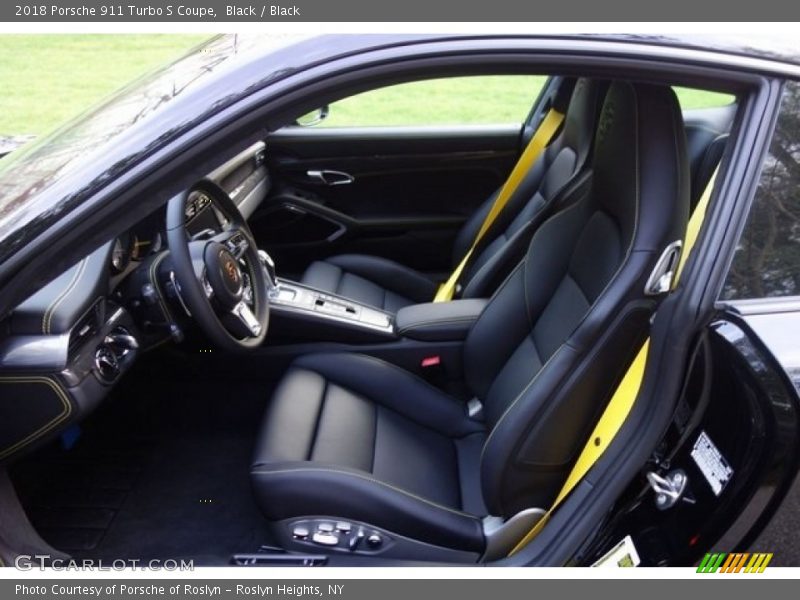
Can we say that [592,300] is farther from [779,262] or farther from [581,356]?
[779,262]

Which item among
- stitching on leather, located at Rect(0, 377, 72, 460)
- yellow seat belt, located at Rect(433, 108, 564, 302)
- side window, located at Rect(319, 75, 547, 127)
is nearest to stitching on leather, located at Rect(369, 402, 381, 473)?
stitching on leather, located at Rect(0, 377, 72, 460)

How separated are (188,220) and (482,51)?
3.52 feet

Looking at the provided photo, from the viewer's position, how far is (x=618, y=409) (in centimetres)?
151

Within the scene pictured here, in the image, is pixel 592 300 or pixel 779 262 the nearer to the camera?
pixel 779 262

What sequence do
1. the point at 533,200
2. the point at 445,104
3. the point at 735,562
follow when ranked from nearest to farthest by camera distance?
the point at 735,562
the point at 533,200
the point at 445,104

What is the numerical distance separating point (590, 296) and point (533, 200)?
1138mm

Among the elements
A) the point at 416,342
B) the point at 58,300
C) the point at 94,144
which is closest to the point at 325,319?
the point at 416,342

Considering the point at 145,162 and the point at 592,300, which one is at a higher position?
the point at 145,162

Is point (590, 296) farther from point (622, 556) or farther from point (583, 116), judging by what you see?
point (583, 116)

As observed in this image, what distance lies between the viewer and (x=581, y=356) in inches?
59.4

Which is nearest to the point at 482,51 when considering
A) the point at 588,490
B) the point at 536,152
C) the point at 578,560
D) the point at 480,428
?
the point at 588,490

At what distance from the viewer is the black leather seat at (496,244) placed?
236 centimetres

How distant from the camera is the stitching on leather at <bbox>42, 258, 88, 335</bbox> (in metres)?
1.46

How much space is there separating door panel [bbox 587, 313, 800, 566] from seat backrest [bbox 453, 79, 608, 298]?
88cm
